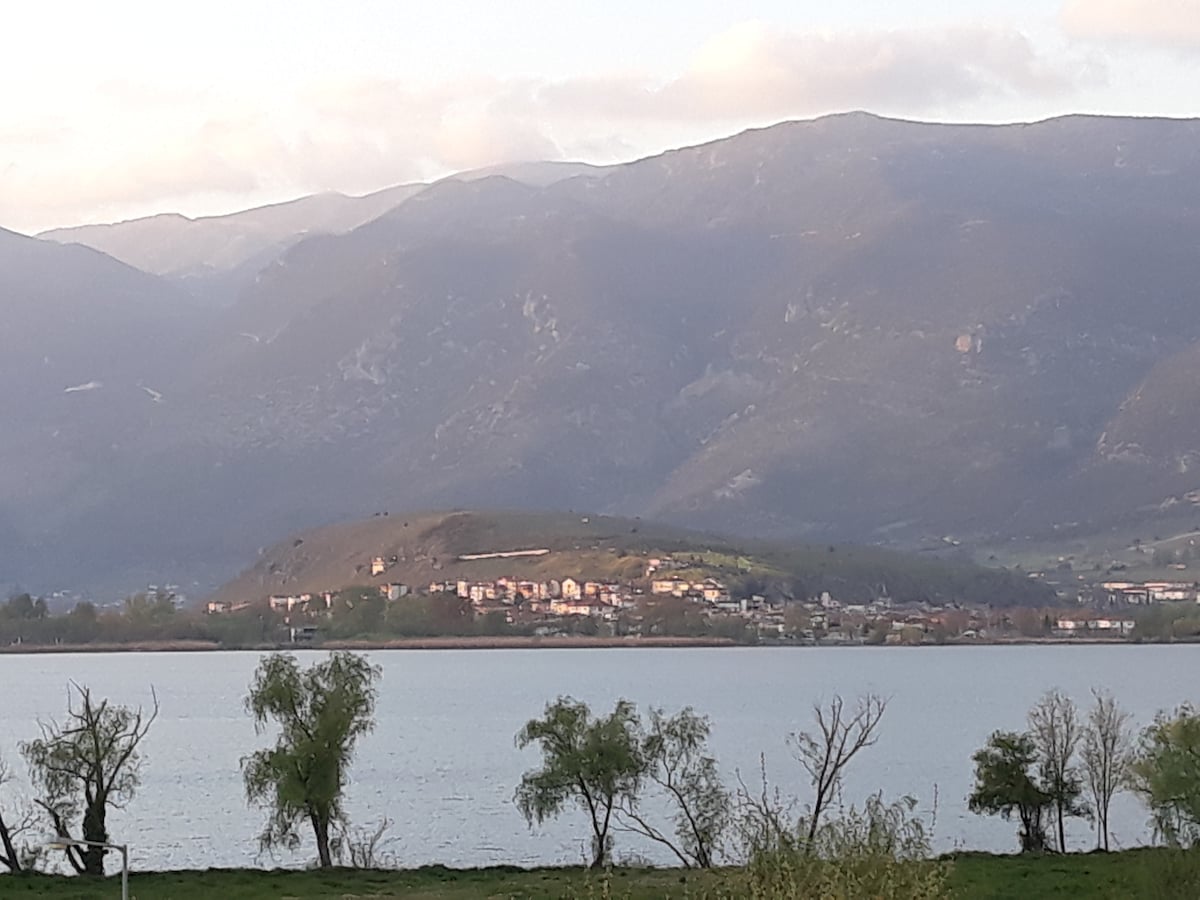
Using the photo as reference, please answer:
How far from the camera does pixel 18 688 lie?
7825 inches

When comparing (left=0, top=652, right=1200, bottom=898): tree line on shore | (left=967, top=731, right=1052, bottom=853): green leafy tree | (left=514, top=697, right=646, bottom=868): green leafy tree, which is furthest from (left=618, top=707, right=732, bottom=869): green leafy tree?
(left=967, top=731, right=1052, bottom=853): green leafy tree

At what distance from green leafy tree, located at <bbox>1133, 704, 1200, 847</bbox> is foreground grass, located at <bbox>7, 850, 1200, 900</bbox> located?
2.85m

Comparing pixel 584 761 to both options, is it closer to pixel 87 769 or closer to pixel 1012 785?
pixel 1012 785

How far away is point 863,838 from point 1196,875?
323 inches

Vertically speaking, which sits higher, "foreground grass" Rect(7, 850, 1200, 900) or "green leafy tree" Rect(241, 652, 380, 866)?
"green leafy tree" Rect(241, 652, 380, 866)

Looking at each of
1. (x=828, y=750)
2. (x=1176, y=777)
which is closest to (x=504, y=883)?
(x=828, y=750)

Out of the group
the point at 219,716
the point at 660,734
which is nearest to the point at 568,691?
the point at 219,716

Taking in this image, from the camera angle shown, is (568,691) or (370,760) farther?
(568,691)

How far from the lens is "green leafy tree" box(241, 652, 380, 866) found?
58594 mm

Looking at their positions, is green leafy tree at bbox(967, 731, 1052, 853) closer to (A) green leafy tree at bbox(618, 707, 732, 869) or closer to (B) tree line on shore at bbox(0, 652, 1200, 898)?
(B) tree line on shore at bbox(0, 652, 1200, 898)

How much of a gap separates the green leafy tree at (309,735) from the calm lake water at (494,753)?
850 cm

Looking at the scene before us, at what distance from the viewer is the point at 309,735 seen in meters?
59.2

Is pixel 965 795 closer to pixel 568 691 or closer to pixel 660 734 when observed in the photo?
pixel 660 734

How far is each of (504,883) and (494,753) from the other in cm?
6672
